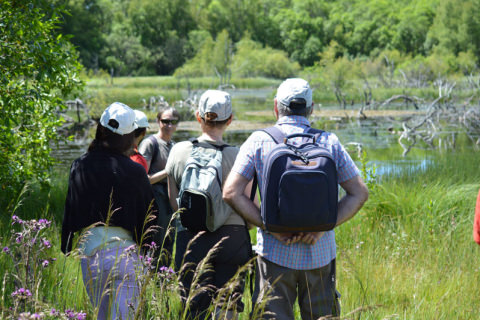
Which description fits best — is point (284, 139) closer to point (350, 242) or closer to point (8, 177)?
point (350, 242)

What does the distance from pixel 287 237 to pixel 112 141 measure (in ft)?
3.30

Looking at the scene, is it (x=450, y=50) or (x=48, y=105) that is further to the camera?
(x=450, y=50)

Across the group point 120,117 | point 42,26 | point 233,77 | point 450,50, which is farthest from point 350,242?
point 450,50

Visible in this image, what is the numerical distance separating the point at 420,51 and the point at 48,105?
348ft

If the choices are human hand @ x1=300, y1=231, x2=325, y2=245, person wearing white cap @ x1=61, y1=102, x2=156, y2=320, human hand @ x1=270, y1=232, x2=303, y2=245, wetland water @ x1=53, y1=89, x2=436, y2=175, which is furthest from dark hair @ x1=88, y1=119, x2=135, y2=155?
wetland water @ x1=53, y1=89, x2=436, y2=175

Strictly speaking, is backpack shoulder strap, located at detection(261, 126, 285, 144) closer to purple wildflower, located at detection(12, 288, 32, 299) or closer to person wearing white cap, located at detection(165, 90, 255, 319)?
person wearing white cap, located at detection(165, 90, 255, 319)

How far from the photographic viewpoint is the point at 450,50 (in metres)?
83.8

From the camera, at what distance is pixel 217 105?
3.14 meters

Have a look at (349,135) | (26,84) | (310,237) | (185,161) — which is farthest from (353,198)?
(349,135)

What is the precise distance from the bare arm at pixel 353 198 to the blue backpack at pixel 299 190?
0.19 metres

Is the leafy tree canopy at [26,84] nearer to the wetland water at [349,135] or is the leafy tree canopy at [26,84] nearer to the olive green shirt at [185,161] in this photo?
the olive green shirt at [185,161]

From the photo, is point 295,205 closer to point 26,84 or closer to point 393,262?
point 393,262

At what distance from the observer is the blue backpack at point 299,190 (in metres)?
2.45

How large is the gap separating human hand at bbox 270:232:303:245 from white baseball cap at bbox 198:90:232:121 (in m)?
0.83
